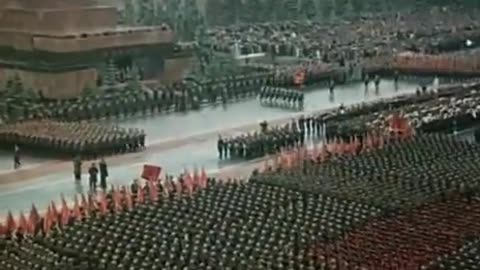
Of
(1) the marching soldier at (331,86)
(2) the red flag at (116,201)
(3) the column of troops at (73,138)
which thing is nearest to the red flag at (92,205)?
(2) the red flag at (116,201)

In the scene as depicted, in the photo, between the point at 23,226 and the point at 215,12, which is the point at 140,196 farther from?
the point at 215,12

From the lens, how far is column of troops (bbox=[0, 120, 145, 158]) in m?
27.0

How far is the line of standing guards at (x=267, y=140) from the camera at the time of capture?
26.9 meters

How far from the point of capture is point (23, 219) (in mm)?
19172

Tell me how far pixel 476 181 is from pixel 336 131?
7039 mm

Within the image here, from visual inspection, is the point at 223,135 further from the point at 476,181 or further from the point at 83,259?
the point at 83,259

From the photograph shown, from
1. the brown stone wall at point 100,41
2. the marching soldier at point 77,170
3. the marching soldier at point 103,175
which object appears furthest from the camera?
the brown stone wall at point 100,41

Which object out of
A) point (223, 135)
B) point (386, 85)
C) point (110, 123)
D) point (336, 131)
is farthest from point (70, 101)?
point (386, 85)

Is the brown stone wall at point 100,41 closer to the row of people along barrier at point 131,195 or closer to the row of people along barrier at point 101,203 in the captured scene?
the row of people along barrier at point 131,195

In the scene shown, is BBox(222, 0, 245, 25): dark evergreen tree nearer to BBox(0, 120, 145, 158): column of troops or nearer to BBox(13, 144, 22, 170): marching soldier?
BBox(0, 120, 145, 158): column of troops

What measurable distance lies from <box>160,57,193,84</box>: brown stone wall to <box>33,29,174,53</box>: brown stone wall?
0.79 metres

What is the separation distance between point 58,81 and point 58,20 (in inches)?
114

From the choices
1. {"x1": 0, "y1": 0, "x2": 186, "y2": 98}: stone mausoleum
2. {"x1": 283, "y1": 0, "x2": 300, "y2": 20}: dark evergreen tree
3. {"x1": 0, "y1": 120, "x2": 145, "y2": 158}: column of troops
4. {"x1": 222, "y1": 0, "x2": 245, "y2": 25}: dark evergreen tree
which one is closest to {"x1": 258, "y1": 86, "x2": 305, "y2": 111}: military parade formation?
{"x1": 0, "y1": 0, "x2": 186, "y2": 98}: stone mausoleum

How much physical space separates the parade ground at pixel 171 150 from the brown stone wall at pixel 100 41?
4302mm
